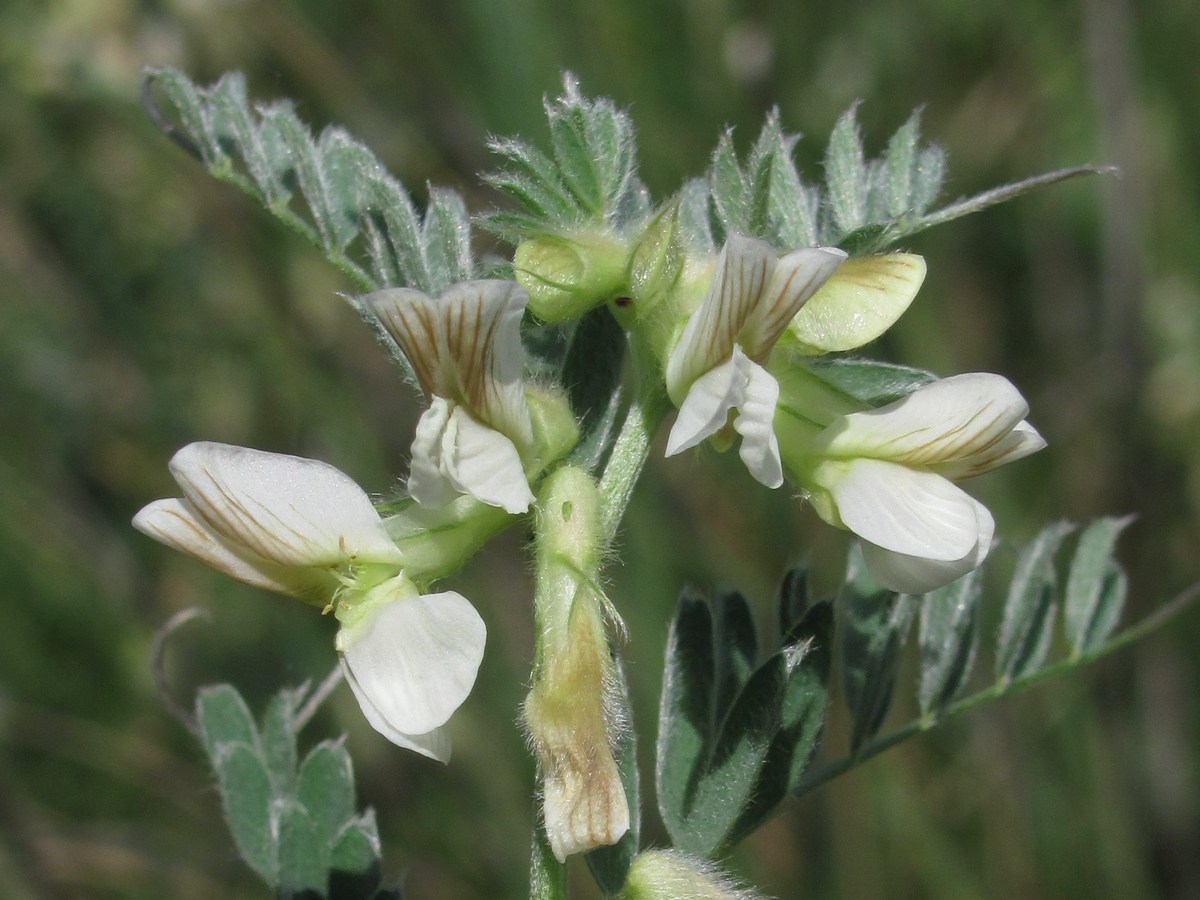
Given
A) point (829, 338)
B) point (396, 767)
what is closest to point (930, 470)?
point (829, 338)

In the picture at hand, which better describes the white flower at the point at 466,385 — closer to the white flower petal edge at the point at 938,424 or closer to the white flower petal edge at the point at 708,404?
the white flower petal edge at the point at 708,404

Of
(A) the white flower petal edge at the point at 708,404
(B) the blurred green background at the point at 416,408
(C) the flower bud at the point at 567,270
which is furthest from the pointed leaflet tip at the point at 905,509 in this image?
(B) the blurred green background at the point at 416,408

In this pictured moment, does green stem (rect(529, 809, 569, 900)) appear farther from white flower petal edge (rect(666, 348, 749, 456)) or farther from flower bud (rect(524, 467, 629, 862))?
white flower petal edge (rect(666, 348, 749, 456))

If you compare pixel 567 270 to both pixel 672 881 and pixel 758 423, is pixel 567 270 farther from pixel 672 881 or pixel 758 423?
pixel 672 881

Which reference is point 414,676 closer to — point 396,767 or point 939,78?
point 396,767

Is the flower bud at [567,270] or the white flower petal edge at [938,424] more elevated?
the flower bud at [567,270]

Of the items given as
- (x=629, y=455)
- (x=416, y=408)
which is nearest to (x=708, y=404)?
(x=629, y=455)
